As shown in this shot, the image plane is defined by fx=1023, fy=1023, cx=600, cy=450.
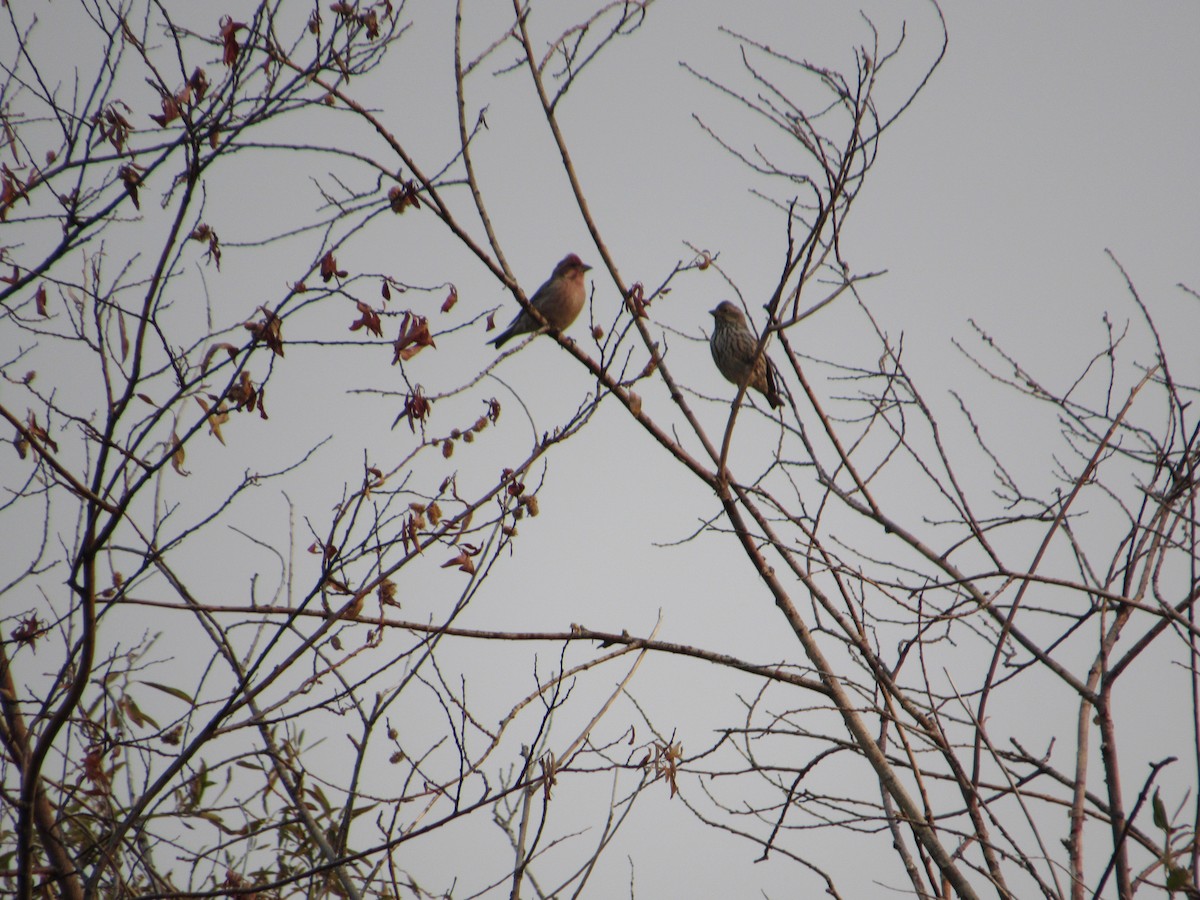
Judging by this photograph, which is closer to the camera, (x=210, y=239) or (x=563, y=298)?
(x=210, y=239)

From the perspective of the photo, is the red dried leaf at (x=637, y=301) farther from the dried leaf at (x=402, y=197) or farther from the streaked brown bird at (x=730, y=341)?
the streaked brown bird at (x=730, y=341)

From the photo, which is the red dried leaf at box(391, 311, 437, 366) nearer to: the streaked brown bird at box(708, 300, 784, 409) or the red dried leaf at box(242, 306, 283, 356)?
the red dried leaf at box(242, 306, 283, 356)

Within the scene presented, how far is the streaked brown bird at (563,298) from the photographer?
7566 millimetres

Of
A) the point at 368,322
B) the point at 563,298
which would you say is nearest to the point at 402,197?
the point at 368,322

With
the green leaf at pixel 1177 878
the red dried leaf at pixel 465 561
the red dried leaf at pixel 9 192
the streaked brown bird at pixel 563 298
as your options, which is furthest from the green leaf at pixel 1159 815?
the streaked brown bird at pixel 563 298

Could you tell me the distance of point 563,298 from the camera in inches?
298

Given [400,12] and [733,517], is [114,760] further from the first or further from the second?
[400,12]

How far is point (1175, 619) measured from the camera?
270 cm

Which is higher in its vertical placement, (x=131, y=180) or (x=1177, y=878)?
(x=131, y=180)

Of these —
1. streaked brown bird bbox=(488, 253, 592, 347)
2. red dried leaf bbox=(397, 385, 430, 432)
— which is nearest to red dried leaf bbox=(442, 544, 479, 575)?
red dried leaf bbox=(397, 385, 430, 432)

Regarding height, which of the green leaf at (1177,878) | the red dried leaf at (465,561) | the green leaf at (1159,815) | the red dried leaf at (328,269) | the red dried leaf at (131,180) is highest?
the red dried leaf at (131,180)

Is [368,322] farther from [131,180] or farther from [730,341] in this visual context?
[730,341]

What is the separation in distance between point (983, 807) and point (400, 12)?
2.99 m

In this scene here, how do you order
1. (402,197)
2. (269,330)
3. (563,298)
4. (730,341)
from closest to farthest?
(269,330) → (402,197) → (563,298) → (730,341)
